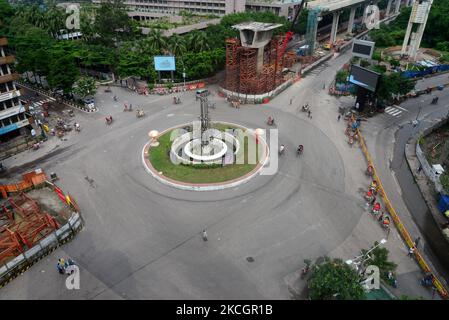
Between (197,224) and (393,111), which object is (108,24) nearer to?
(197,224)

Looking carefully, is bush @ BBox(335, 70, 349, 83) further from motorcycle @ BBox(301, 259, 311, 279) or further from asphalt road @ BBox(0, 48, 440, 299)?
motorcycle @ BBox(301, 259, 311, 279)

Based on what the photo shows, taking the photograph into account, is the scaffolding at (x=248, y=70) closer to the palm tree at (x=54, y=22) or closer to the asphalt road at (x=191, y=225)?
the asphalt road at (x=191, y=225)

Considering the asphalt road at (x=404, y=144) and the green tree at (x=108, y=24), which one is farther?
the green tree at (x=108, y=24)
